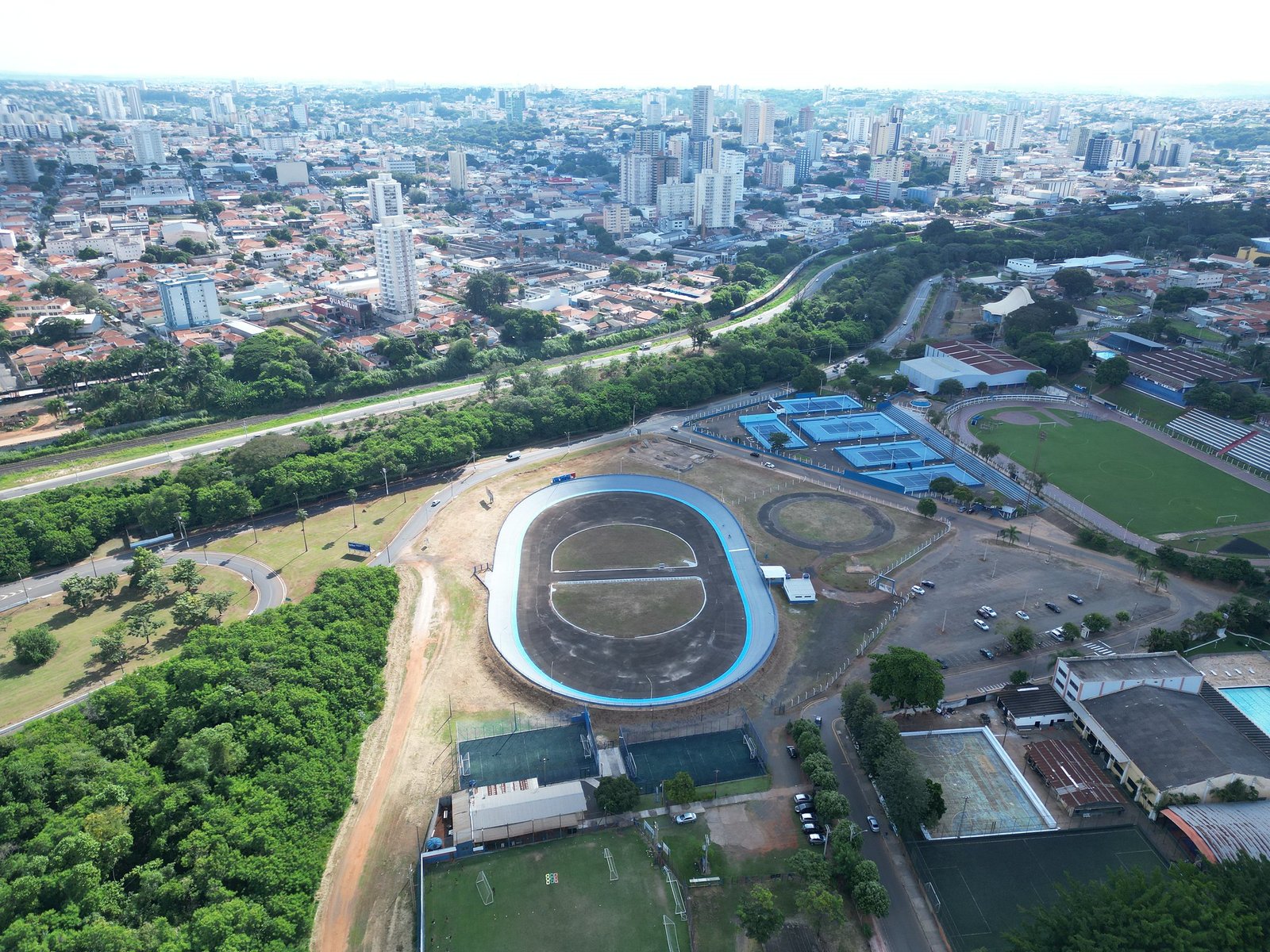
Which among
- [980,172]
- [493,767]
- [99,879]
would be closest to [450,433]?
[493,767]

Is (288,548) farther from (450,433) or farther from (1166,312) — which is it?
(1166,312)

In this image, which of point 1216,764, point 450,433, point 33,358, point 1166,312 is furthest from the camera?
point 1166,312

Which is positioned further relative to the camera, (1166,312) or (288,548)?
(1166,312)

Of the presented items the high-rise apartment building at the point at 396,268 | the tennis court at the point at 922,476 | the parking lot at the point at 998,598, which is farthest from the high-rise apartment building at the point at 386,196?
the parking lot at the point at 998,598

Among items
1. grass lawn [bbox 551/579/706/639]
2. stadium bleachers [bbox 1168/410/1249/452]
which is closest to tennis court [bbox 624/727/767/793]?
grass lawn [bbox 551/579/706/639]

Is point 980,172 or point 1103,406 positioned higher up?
→ point 980,172

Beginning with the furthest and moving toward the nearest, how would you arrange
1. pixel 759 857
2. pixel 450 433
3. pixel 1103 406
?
pixel 1103 406 → pixel 450 433 → pixel 759 857

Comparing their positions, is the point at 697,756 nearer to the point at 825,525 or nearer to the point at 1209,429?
the point at 825,525

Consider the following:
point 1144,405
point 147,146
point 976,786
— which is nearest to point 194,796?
point 976,786
